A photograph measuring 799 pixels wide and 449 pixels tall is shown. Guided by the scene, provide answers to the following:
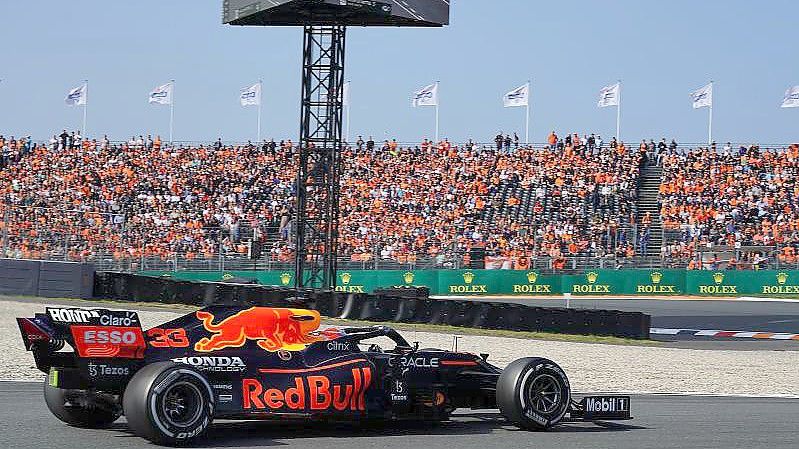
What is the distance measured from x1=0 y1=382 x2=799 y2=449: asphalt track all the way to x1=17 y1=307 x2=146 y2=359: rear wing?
2.39 ft

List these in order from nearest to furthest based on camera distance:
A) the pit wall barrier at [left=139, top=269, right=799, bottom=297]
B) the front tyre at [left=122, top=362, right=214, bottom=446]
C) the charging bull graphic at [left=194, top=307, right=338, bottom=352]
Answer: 1. the front tyre at [left=122, top=362, right=214, bottom=446]
2. the charging bull graphic at [left=194, top=307, right=338, bottom=352]
3. the pit wall barrier at [left=139, top=269, right=799, bottom=297]

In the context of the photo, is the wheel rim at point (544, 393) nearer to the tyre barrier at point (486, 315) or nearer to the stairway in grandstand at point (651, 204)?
the tyre barrier at point (486, 315)

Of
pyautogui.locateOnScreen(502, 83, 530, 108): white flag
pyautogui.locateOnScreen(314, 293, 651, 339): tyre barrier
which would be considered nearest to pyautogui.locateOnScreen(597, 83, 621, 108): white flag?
pyautogui.locateOnScreen(502, 83, 530, 108): white flag

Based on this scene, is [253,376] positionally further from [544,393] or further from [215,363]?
[544,393]

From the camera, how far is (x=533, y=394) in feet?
35.7

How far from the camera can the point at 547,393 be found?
11.0 metres

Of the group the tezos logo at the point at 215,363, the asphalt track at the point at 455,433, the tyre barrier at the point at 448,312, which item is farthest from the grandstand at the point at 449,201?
the tezos logo at the point at 215,363

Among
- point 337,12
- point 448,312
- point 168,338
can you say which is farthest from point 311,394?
point 337,12

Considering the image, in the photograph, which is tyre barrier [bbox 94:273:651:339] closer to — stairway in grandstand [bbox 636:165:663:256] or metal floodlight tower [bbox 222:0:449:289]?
metal floodlight tower [bbox 222:0:449:289]

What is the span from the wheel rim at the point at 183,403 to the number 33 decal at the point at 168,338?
2.39ft

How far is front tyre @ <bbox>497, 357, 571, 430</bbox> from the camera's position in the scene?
10.8 meters

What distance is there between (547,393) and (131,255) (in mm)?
25093

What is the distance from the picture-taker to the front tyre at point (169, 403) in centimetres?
905

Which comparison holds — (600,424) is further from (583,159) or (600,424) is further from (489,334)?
(583,159)
